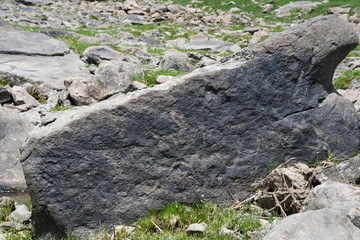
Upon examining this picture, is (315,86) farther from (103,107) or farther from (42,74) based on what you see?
(42,74)

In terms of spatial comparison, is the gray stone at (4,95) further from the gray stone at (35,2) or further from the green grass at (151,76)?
the gray stone at (35,2)

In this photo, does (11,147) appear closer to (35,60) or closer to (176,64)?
(35,60)

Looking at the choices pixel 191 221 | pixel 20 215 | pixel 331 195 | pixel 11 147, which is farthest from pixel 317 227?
pixel 11 147

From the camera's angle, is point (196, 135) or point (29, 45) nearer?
point (196, 135)

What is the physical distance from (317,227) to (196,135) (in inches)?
105

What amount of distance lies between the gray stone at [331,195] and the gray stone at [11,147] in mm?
5241

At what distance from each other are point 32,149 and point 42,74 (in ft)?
28.7

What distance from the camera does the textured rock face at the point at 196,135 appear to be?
7.21 meters

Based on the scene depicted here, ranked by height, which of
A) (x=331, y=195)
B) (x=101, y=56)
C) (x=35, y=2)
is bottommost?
(x=35, y=2)

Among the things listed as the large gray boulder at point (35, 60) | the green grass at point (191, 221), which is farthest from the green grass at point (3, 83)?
the green grass at point (191, 221)

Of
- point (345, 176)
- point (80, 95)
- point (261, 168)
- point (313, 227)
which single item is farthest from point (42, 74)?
point (313, 227)

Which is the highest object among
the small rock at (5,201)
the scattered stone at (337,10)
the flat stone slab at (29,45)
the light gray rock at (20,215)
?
the light gray rock at (20,215)

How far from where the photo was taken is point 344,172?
7.59m

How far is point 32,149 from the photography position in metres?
7.09
